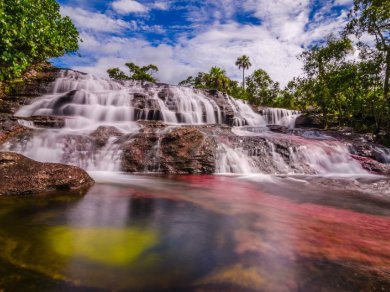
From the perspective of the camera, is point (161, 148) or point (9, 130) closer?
point (9, 130)

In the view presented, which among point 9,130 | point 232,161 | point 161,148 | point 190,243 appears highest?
point 9,130

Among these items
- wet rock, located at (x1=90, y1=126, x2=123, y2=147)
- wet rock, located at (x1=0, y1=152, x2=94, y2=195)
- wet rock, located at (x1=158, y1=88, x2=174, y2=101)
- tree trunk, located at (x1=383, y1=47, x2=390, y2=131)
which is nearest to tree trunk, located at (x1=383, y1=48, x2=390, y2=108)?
tree trunk, located at (x1=383, y1=47, x2=390, y2=131)

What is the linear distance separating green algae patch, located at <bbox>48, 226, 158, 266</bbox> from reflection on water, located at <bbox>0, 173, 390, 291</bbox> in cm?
1

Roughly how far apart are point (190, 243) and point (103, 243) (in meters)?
1.08

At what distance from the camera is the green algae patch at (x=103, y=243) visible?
2816 mm

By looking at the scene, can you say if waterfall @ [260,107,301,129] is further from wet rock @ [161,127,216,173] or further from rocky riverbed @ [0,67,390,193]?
wet rock @ [161,127,216,173]

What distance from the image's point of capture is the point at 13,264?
2498mm

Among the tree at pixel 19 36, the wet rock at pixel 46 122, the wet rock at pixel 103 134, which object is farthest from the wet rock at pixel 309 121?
the tree at pixel 19 36

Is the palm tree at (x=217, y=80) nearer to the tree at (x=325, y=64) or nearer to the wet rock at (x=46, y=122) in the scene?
the tree at (x=325, y=64)

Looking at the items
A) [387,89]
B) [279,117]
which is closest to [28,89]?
[279,117]

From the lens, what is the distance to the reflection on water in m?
2.40

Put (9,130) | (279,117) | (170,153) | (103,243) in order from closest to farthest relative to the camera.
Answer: (103,243), (9,130), (170,153), (279,117)

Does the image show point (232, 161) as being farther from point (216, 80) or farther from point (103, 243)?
point (216, 80)

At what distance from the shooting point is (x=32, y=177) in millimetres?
5691
